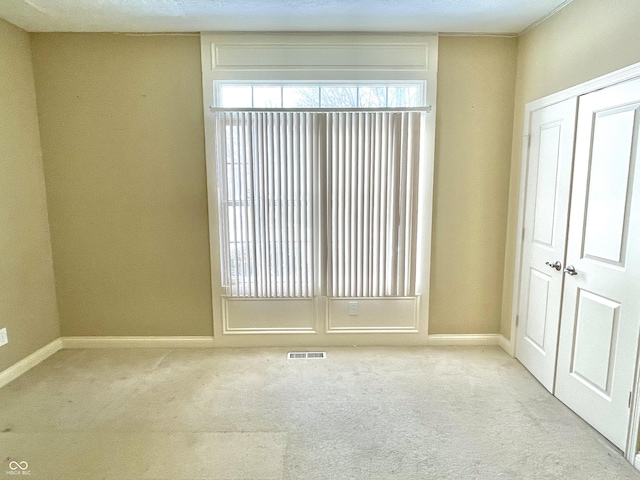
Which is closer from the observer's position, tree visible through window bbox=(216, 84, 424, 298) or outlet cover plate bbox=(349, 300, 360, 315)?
tree visible through window bbox=(216, 84, 424, 298)

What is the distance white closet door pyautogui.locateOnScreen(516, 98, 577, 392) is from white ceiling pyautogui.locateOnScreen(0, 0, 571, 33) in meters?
0.82

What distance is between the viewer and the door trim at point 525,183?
1.76 meters

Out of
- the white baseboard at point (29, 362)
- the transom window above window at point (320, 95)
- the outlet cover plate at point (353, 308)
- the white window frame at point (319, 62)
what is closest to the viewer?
the white baseboard at point (29, 362)

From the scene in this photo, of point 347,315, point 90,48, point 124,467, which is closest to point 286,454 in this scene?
point 124,467

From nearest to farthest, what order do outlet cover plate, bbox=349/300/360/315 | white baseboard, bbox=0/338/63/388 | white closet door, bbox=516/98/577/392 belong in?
white closet door, bbox=516/98/577/392
white baseboard, bbox=0/338/63/388
outlet cover plate, bbox=349/300/360/315

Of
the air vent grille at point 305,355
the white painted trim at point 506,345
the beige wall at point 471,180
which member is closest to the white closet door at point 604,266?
the white painted trim at point 506,345

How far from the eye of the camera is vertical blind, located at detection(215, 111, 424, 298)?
110 inches

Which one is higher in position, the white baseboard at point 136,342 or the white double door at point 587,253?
the white double door at point 587,253

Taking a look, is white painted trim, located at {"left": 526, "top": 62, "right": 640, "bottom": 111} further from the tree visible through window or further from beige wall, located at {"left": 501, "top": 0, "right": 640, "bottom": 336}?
the tree visible through window

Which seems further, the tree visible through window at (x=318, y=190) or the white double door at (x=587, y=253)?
the tree visible through window at (x=318, y=190)

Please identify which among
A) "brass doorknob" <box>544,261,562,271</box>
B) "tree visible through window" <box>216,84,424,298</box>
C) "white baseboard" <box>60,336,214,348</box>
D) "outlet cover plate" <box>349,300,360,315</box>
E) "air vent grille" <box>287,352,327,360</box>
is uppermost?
"tree visible through window" <box>216,84,424,298</box>

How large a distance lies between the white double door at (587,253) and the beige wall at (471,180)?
1.05 feet

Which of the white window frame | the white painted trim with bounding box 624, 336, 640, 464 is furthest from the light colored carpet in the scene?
the white window frame

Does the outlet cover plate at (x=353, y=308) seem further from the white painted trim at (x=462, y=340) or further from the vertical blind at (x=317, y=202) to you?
the white painted trim at (x=462, y=340)
